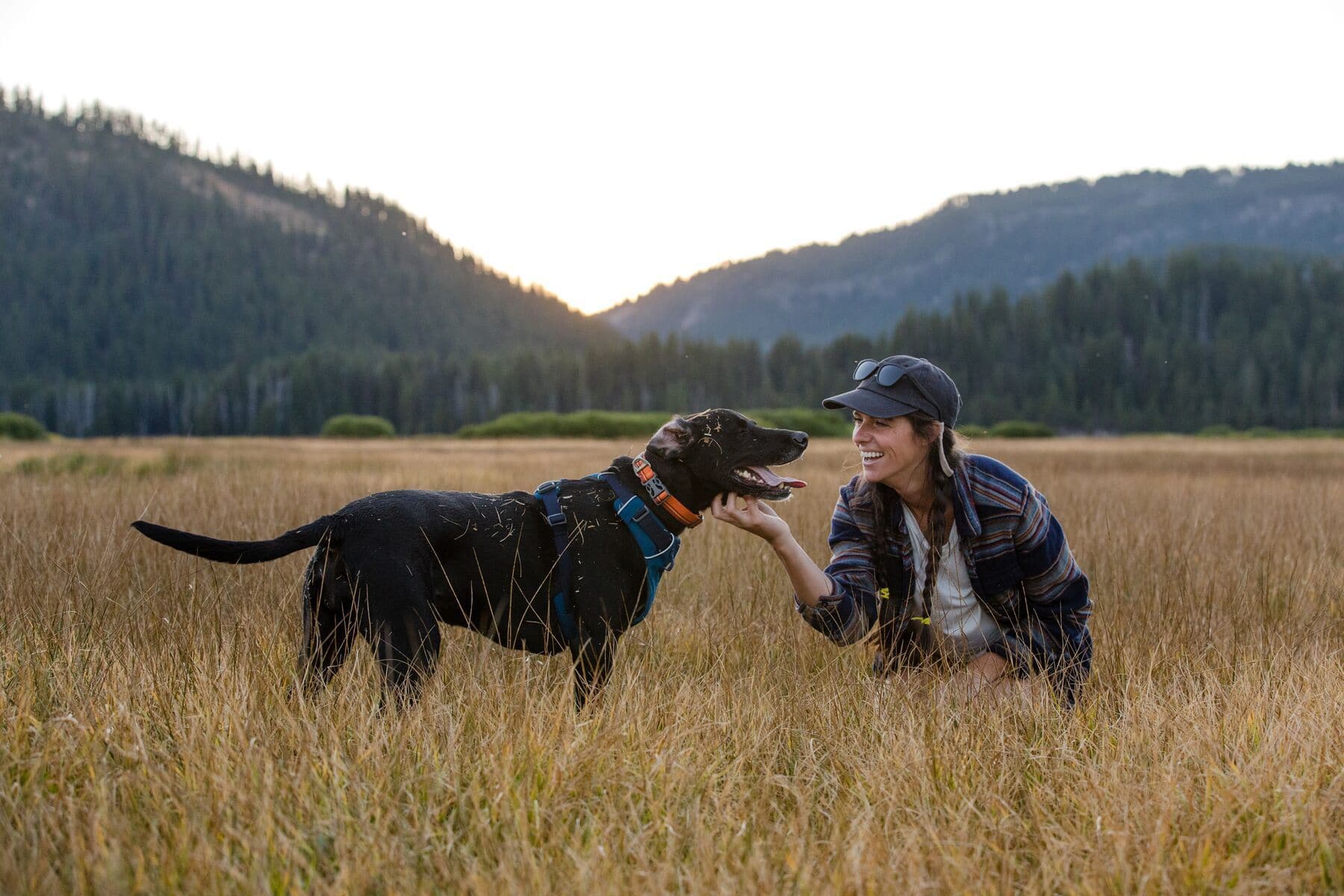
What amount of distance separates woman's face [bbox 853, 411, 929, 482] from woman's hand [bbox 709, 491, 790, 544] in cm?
45

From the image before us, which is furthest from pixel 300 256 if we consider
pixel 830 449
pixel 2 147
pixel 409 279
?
pixel 830 449

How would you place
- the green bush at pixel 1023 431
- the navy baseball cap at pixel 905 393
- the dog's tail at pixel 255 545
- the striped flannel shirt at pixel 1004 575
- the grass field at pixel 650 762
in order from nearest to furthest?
1. the grass field at pixel 650 762
2. the dog's tail at pixel 255 545
3. the navy baseball cap at pixel 905 393
4. the striped flannel shirt at pixel 1004 575
5. the green bush at pixel 1023 431

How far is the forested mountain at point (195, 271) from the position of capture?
118438mm

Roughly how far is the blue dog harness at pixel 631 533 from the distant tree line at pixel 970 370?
8249 cm

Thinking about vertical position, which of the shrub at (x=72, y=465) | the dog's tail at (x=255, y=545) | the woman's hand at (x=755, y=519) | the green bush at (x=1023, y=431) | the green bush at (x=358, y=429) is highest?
the green bush at (x=358, y=429)

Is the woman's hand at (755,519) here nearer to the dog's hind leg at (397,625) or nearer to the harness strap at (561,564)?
the harness strap at (561,564)

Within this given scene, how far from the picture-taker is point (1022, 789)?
9.11 feet

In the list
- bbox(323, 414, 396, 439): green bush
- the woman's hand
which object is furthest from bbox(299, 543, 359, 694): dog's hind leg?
bbox(323, 414, 396, 439): green bush

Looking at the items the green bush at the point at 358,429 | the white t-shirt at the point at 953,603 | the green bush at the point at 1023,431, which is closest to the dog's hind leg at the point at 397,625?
the white t-shirt at the point at 953,603

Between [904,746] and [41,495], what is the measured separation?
7641 mm

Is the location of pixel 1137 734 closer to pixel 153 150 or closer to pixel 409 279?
pixel 409 279

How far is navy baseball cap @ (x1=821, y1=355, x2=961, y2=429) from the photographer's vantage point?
11.8 feet

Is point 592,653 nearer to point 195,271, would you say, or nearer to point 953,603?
point 953,603

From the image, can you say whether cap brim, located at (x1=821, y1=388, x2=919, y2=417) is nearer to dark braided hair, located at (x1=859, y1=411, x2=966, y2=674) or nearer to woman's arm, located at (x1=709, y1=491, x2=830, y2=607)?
dark braided hair, located at (x1=859, y1=411, x2=966, y2=674)
